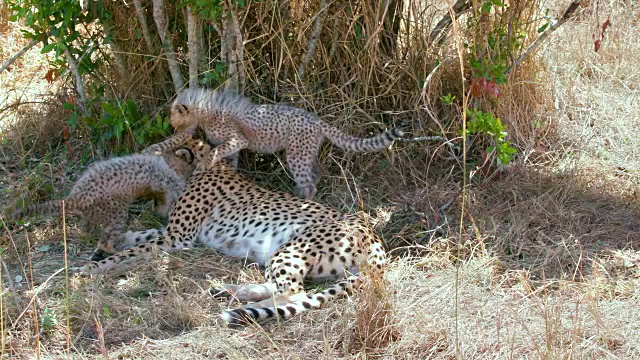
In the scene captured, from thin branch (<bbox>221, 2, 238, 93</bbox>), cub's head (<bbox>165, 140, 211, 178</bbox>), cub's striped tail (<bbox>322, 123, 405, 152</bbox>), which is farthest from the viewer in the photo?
cub's head (<bbox>165, 140, 211, 178</bbox>)

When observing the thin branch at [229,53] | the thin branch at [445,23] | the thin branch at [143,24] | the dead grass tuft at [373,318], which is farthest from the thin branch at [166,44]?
the dead grass tuft at [373,318]

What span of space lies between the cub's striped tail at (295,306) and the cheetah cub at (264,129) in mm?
1081

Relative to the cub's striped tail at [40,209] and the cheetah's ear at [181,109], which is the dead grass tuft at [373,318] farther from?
the cub's striped tail at [40,209]

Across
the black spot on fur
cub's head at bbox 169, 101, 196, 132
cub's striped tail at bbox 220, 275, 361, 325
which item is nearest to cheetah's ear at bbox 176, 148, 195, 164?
cub's head at bbox 169, 101, 196, 132

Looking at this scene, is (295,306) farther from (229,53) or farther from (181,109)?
(229,53)

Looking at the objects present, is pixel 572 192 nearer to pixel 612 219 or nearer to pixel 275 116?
pixel 612 219

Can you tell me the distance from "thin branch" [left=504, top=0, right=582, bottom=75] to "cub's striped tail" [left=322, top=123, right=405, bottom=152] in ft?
2.87

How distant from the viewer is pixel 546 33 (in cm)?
480

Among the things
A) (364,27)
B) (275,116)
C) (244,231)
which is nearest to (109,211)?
(244,231)

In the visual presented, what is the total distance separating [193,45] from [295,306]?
1.92 metres

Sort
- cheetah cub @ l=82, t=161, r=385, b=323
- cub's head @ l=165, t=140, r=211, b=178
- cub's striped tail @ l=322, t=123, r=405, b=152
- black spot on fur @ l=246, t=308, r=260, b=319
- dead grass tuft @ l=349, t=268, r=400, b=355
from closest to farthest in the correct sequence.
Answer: dead grass tuft @ l=349, t=268, r=400, b=355 → black spot on fur @ l=246, t=308, r=260, b=319 → cheetah cub @ l=82, t=161, r=385, b=323 → cub's striped tail @ l=322, t=123, r=405, b=152 → cub's head @ l=165, t=140, r=211, b=178

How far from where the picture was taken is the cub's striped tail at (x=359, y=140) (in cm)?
462

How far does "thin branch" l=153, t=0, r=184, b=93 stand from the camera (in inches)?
193

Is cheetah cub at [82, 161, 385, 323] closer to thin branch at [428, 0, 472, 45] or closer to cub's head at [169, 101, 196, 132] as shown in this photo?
cub's head at [169, 101, 196, 132]
